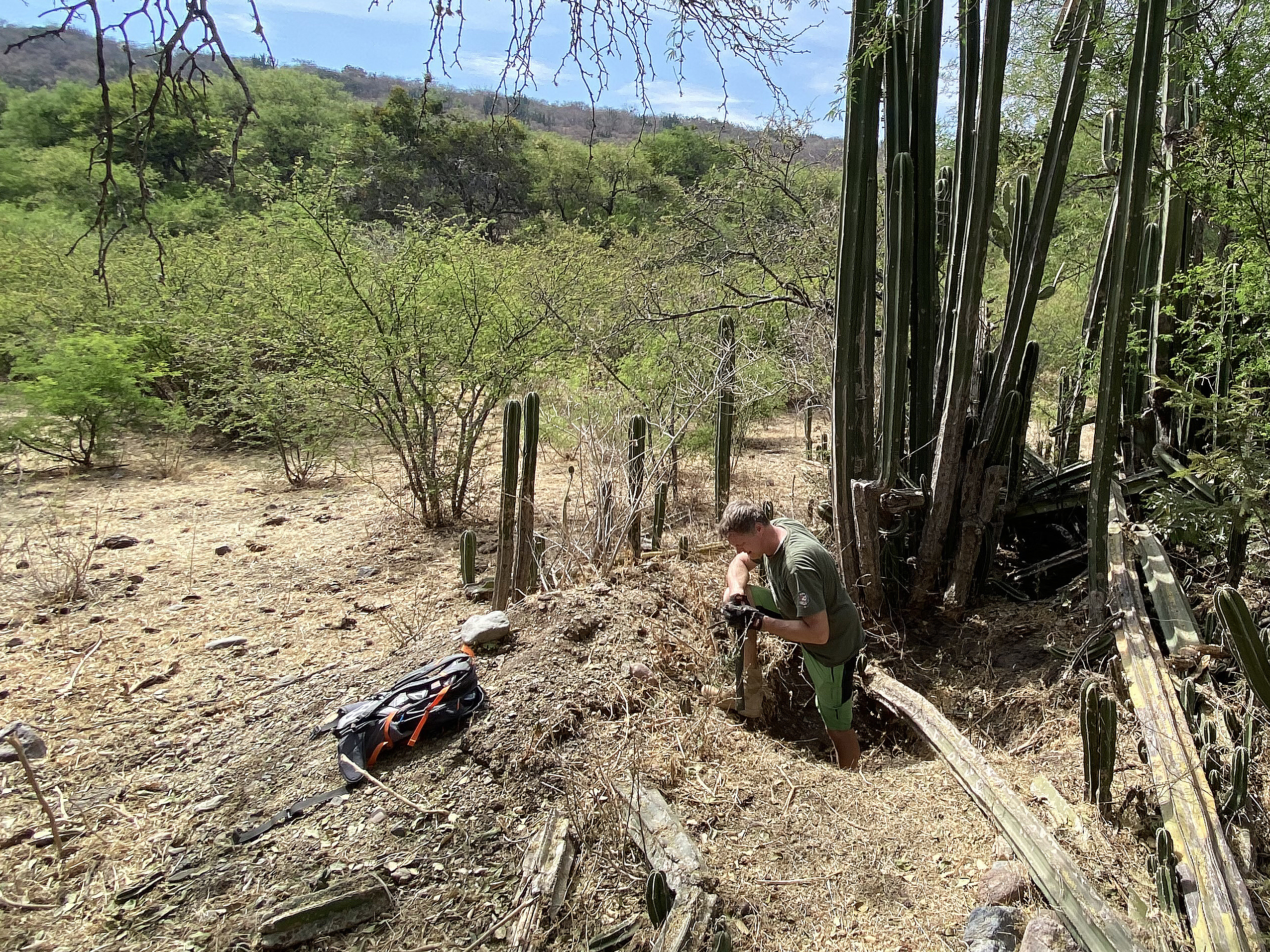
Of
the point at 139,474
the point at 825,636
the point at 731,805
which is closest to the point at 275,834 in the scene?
the point at 731,805

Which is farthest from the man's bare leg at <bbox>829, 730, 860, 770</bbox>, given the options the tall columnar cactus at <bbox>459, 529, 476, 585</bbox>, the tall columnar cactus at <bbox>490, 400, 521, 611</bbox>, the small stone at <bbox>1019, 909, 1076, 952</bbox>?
the tall columnar cactus at <bbox>459, 529, 476, 585</bbox>

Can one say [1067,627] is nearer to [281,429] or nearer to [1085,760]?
[1085,760]

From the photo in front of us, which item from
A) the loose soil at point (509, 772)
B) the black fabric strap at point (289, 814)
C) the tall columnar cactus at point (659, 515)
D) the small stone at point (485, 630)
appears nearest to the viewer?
the loose soil at point (509, 772)

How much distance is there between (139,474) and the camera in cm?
877

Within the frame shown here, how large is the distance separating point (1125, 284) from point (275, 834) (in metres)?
3.93

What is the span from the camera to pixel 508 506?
15.7 feet

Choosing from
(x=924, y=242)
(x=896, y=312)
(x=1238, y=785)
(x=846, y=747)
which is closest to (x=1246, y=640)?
(x=1238, y=785)

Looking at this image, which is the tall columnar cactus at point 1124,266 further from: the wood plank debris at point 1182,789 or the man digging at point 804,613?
the man digging at point 804,613

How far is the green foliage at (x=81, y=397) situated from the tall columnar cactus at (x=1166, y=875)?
392 inches

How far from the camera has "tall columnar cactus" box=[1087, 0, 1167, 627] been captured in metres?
2.70

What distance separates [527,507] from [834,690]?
7.20 feet

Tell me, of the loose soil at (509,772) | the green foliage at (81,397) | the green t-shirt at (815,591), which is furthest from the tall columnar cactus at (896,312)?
the green foliage at (81,397)

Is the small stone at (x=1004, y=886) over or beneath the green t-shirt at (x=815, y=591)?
beneath

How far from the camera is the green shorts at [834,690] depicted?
10.9 ft
